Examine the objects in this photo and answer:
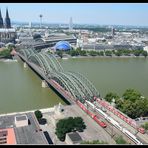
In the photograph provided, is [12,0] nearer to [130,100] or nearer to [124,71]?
[130,100]

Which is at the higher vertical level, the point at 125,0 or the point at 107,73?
the point at 125,0

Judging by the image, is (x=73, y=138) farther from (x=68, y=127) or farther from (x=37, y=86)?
(x=37, y=86)

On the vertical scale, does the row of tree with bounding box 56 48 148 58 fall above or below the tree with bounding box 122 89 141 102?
below

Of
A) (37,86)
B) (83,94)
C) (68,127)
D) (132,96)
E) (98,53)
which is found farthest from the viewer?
(98,53)

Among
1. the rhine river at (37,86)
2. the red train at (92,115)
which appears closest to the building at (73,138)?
the red train at (92,115)

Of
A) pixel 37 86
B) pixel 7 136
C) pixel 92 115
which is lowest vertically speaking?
pixel 37 86

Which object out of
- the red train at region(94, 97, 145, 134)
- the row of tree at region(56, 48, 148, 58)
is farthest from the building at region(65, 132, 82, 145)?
the row of tree at region(56, 48, 148, 58)

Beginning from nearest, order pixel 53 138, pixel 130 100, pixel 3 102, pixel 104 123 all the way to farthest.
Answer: pixel 53 138
pixel 104 123
pixel 130 100
pixel 3 102

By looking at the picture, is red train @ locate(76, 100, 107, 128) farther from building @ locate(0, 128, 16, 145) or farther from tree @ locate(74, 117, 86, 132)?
building @ locate(0, 128, 16, 145)

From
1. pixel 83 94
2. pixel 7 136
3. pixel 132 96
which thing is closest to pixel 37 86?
pixel 83 94

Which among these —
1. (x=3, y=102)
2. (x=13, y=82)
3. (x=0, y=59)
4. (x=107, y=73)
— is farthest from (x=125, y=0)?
(x=0, y=59)

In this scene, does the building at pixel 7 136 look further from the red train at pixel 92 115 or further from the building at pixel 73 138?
the red train at pixel 92 115
